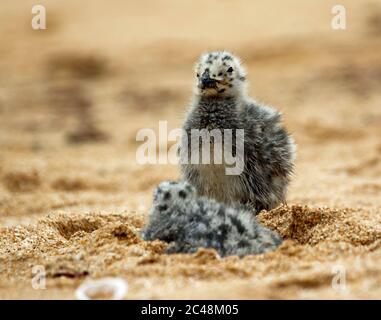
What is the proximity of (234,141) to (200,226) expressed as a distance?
1.13 meters

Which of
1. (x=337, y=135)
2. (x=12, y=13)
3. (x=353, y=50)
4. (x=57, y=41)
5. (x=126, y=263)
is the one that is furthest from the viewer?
(x=12, y=13)

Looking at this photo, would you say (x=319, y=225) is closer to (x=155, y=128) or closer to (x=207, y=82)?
(x=207, y=82)

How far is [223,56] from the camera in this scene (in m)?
6.23

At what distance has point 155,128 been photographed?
13.2 m

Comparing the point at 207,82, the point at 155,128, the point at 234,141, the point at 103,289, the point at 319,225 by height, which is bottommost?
the point at 103,289

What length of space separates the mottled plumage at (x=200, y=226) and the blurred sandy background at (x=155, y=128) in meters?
0.16

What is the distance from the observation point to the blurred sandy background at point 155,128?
4.62 meters

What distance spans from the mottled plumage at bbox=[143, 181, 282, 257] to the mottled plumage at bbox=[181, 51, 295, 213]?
86cm

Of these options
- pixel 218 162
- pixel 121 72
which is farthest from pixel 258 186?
pixel 121 72

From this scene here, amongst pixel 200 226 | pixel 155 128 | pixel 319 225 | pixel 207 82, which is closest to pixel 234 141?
pixel 207 82
